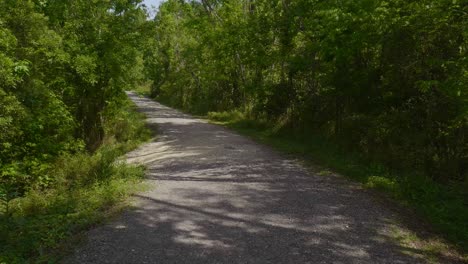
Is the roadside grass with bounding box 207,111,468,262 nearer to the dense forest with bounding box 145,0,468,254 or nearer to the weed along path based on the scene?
the dense forest with bounding box 145,0,468,254

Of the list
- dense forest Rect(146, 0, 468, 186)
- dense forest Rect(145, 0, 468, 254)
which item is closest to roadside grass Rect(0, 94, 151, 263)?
dense forest Rect(145, 0, 468, 254)

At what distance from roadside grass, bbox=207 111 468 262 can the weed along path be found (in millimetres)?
509

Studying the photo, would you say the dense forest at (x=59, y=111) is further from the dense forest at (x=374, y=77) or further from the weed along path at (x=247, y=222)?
the dense forest at (x=374, y=77)

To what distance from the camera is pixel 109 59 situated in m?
15.7

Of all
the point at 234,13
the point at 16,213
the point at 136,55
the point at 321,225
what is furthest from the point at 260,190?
the point at 234,13

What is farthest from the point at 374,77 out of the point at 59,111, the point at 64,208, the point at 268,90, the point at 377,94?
the point at 59,111

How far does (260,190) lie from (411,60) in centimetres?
556

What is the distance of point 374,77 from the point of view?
1178 cm

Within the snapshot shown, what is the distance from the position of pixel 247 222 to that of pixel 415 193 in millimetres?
3866

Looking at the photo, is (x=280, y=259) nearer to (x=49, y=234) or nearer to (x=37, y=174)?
(x=49, y=234)

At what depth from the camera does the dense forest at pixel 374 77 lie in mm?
9367

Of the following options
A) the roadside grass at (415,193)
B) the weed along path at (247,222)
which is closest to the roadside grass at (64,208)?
the weed along path at (247,222)

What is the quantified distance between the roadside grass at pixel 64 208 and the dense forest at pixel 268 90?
0.04m

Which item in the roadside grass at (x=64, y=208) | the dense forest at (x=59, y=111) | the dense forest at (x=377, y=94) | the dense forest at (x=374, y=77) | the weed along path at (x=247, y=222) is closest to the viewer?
the weed along path at (x=247, y=222)
